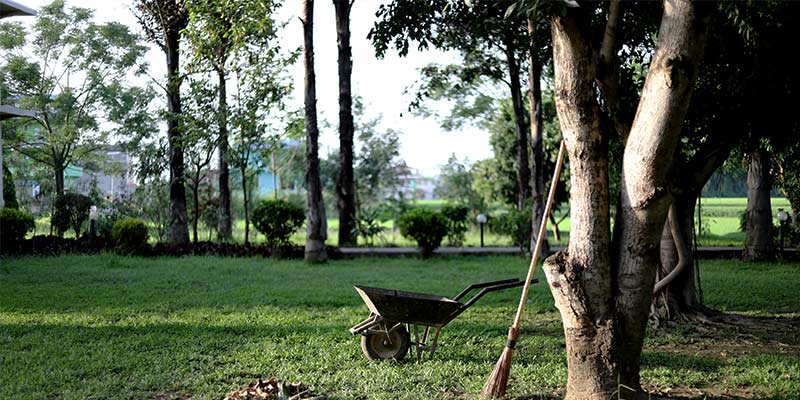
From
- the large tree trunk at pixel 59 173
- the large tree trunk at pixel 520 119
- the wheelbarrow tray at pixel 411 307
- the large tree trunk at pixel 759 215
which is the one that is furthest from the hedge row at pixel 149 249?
the wheelbarrow tray at pixel 411 307

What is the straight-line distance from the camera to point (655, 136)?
422 cm

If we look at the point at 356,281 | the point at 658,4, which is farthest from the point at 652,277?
the point at 356,281

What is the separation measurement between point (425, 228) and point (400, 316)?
27.3 ft

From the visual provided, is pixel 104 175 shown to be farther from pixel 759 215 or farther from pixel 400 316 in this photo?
pixel 400 316

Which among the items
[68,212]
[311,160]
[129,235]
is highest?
[311,160]

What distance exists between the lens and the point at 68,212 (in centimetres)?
1511

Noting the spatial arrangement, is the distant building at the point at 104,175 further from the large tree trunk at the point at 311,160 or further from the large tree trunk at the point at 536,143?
the large tree trunk at the point at 536,143

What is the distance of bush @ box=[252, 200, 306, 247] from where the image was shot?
14289mm

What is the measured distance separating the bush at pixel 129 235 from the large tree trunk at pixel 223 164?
2.43 m

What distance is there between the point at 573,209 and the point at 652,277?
0.61m

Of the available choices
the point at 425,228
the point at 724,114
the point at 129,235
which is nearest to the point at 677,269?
the point at 724,114

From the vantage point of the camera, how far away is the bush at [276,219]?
14.3m

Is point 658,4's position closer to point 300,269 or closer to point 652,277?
point 652,277

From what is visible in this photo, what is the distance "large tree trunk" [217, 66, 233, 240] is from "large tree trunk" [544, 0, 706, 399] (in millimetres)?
11230
